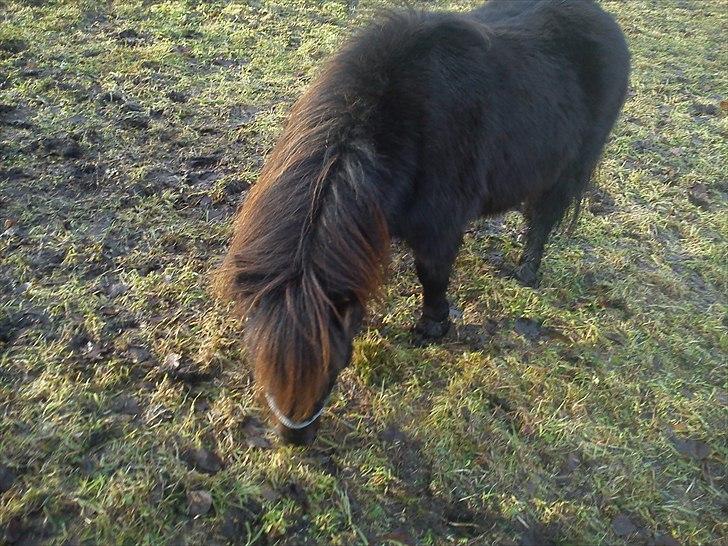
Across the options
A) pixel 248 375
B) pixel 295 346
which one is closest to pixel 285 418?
pixel 295 346

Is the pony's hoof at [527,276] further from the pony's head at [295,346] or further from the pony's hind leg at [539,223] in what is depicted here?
the pony's head at [295,346]

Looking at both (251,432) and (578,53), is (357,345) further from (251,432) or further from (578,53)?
(578,53)

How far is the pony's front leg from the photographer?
2.77 meters

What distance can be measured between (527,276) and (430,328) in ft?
3.06

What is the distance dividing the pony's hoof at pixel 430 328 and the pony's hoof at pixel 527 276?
0.79 meters

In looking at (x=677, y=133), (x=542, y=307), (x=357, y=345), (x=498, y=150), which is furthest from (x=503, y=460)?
(x=677, y=133)

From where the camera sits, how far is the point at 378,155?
2.28 m

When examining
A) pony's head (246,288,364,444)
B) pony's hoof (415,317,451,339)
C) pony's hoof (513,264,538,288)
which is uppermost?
pony's head (246,288,364,444)

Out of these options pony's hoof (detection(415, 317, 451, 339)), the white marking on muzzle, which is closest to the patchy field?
pony's hoof (detection(415, 317, 451, 339))

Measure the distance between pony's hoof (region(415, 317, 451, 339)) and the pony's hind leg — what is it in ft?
2.66

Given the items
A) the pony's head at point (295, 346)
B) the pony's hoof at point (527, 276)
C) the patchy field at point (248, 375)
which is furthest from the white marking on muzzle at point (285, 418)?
the pony's hoof at point (527, 276)

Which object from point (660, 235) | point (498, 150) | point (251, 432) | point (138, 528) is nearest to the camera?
point (138, 528)

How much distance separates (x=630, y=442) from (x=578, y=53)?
209 centimetres

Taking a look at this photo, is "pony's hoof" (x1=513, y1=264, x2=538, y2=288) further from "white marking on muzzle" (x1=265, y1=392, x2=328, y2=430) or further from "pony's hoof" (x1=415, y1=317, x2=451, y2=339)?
"white marking on muzzle" (x1=265, y1=392, x2=328, y2=430)
